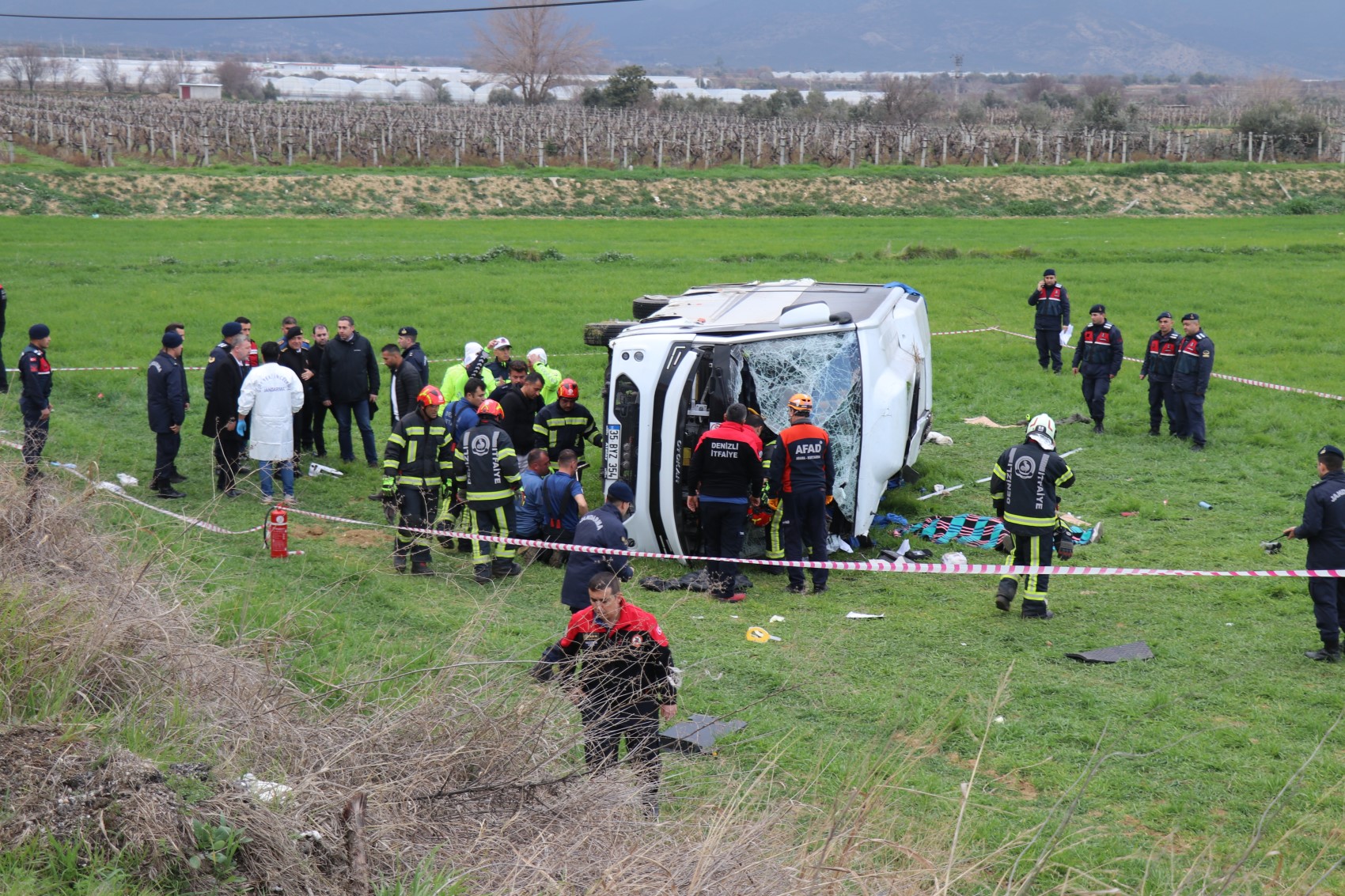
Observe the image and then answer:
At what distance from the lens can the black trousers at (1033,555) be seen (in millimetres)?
9242

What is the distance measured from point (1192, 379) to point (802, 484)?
7.50m

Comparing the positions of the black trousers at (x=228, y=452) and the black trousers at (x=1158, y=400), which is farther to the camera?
the black trousers at (x=1158, y=400)

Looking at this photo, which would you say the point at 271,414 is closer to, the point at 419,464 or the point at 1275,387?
the point at 419,464

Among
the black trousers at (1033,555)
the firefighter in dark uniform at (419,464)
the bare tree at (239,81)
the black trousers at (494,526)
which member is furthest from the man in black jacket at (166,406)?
the bare tree at (239,81)

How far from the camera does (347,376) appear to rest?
13562 millimetres

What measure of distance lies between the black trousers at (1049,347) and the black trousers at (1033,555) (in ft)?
33.0

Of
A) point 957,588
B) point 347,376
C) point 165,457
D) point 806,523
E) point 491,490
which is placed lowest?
point 957,588

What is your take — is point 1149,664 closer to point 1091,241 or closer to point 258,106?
point 1091,241

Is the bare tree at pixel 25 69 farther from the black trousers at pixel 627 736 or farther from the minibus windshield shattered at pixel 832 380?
the black trousers at pixel 627 736

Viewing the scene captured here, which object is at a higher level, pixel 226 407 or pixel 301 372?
pixel 301 372

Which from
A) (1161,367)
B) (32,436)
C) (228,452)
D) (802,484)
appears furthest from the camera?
(1161,367)

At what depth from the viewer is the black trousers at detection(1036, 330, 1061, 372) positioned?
19016 millimetres

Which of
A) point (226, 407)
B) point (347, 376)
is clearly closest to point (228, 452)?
point (226, 407)

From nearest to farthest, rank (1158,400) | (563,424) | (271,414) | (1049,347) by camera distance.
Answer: (563,424) < (271,414) < (1158,400) < (1049,347)
